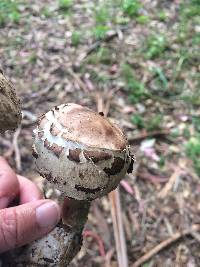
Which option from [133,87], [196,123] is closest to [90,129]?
[196,123]

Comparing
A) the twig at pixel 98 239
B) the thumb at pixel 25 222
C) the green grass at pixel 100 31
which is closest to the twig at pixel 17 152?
the twig at pixel 98 239

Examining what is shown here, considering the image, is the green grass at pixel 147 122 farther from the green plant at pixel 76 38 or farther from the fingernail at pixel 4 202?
the fingernail at pixel 4 202

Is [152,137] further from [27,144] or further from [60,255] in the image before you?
[60,255]

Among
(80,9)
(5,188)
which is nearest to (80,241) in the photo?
(5,188)

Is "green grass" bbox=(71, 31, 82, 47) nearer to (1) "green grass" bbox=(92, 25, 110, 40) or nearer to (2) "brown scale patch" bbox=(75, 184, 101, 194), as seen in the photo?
(1) "green grass" bbox=(92, 25, 110, 40)

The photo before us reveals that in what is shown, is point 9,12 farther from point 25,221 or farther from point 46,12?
point 25,221

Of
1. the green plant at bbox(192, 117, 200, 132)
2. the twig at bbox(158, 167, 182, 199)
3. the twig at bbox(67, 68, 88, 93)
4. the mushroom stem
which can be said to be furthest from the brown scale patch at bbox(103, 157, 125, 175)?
the twig at bbox(67, 68, 88, 93)

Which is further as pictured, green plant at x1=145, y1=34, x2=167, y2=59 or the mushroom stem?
green plant at x1=145, y1=34, x2=167, y2=59
